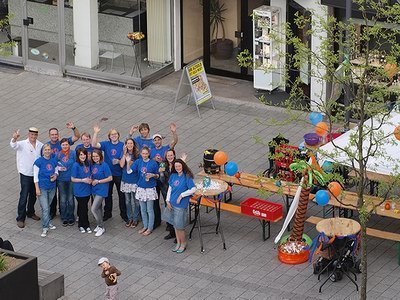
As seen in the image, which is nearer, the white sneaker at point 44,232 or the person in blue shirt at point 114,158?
the white sneaker at point 44,232

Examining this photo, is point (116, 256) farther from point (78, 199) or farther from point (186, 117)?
point (186, 117)

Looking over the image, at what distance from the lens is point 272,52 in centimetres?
2798

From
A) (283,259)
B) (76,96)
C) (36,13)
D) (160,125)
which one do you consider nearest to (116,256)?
(283,259)

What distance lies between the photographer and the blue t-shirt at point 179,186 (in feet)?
69.5

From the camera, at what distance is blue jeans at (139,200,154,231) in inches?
871

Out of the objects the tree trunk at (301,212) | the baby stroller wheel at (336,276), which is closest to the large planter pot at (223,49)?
the tree trunk at (301,212)

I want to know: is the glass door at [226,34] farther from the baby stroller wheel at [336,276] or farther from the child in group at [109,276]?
the child in group at [109,276]

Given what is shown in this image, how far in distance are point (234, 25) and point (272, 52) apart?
5.54 feet

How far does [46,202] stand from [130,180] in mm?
1519

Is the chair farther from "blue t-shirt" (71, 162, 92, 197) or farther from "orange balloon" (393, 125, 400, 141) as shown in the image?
"orange balloon" (393, 125, 400, 141)

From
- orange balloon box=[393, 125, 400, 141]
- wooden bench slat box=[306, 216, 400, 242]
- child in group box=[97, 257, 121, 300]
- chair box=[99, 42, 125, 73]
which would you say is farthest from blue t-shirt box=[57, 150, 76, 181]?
chair box=[99, 42, 125, 73]

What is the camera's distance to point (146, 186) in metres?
22.0

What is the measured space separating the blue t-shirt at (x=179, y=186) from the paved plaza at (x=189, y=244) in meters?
0.93

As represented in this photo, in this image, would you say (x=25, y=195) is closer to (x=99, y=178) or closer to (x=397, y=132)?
(x=99, y=178)
